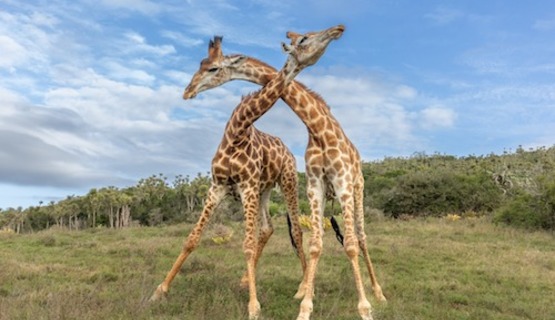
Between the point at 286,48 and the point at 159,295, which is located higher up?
the point at 286,48

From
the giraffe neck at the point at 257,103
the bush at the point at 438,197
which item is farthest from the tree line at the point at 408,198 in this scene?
the giraffe neck at the point at 257,103

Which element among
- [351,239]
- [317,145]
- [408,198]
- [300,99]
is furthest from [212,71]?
[408,198]

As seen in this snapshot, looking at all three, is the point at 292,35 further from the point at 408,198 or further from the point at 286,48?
the point at 408,198

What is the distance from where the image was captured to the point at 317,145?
7.06m

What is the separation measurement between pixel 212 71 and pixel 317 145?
1.93 meters

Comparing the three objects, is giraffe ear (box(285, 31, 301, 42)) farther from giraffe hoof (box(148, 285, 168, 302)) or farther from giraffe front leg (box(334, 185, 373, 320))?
giraffe hoof (box(148, 285, 168, 302))

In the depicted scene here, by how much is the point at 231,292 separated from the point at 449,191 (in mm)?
25363

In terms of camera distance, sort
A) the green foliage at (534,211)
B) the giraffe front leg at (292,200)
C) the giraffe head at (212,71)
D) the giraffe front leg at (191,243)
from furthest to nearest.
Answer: the green foliage at (534,211) < the giraffe front leg at (292,200) < the giraffe front leg at (191,243) < the giraffe head at (212,71)

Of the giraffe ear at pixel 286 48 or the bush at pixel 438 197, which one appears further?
the bush at pixel 438 197

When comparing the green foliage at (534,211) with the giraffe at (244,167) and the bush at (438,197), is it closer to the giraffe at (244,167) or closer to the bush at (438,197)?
the bush at (438,197)

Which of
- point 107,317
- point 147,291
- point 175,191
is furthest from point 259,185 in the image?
point 175,191

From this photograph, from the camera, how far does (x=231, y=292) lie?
763cm

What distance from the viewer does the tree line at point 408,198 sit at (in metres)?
22.3

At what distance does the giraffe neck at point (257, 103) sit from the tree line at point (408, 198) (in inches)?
92.6
